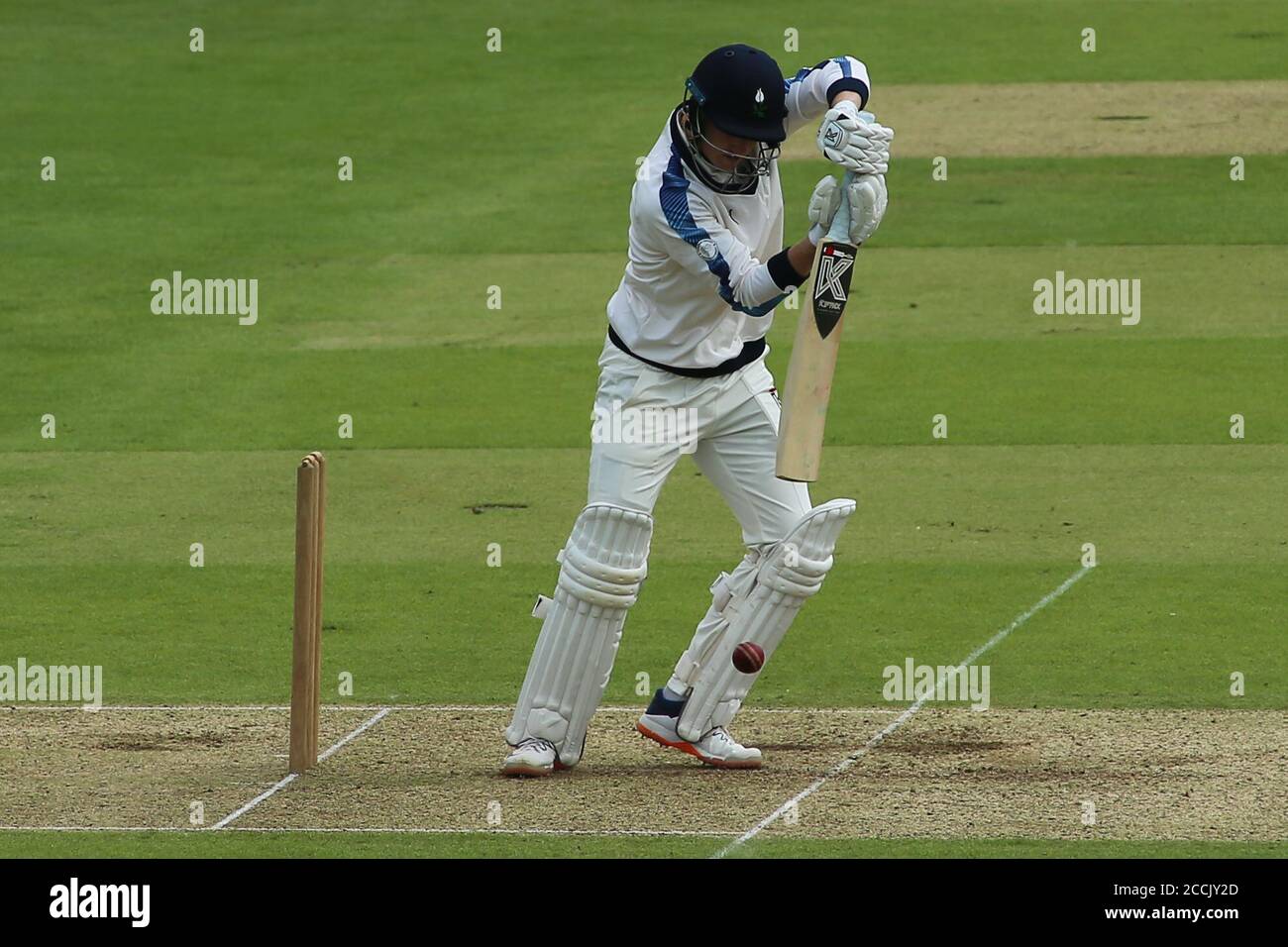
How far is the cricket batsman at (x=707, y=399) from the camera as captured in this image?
25.2ft

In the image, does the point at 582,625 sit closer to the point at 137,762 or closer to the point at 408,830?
the point at 408,830

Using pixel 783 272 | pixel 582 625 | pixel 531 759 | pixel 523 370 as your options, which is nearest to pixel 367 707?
pixel 531 759

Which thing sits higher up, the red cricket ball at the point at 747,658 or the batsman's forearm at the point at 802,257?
the batsman's forearm at the point at 802,257

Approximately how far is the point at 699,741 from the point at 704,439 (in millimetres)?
1099

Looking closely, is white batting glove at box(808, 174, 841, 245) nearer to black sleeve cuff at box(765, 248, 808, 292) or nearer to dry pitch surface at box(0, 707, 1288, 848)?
black sleeve cuff at box(765, 248, 808, 292)

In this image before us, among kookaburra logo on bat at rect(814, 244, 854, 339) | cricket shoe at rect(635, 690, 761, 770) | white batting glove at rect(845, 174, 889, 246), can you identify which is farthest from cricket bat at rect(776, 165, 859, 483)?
cricket shoe at rect(635, 690, 761, 770)

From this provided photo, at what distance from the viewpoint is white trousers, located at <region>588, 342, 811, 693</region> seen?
7930 millimetres

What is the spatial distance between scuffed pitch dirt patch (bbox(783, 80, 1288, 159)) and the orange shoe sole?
14.2 metres

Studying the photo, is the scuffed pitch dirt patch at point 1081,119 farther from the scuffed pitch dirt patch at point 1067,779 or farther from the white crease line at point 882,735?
the scuffed pitch dirt patch at point 1067,779

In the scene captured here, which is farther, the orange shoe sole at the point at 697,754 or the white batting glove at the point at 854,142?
the orange shoe sole at the point at 697,754

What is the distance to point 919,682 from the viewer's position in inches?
371

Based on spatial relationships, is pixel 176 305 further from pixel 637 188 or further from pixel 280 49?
pixel 637 188

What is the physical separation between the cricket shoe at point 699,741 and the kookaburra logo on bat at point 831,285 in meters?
1.52

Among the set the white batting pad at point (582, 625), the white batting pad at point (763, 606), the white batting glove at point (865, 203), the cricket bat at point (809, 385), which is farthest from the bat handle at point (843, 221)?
the white batting pad at point (582, 625)
